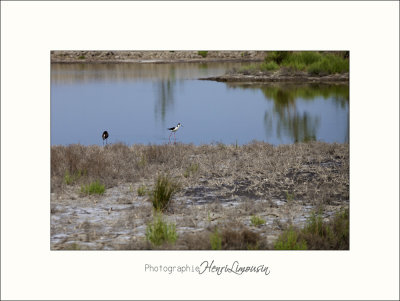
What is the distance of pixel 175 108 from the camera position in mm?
10141

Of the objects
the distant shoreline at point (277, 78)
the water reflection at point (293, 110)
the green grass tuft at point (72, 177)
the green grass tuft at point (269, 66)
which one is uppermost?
the green grass tuft at point (269, 66)

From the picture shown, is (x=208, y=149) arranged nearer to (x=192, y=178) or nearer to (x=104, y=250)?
(x=192, y=178)

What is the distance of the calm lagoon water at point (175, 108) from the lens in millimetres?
9609

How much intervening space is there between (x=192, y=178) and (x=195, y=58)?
211 centimetres

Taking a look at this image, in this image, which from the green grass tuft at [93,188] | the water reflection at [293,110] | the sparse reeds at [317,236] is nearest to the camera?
the sparse reeds at [317,236]

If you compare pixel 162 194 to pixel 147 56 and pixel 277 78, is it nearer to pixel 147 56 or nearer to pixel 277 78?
pixel 147 56

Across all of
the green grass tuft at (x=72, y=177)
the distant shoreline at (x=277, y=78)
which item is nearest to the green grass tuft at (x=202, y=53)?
the distant shoreline at (x=277, y=78)

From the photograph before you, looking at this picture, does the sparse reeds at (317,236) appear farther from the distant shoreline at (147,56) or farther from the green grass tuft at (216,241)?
the distant shoreline at (147,56)

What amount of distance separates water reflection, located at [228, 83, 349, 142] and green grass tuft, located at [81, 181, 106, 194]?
2880 mm

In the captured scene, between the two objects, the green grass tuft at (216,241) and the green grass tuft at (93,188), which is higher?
the green grass tuft at (93,188)

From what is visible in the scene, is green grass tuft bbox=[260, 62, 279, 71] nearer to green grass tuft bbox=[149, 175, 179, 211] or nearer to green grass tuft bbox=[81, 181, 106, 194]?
green grass tuft bbox=[149, 175, 179, 211]

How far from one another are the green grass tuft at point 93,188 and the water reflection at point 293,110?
288cm

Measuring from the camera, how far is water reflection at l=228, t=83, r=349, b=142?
10336 mm

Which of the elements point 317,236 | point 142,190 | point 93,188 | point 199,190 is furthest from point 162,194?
point 317,236
